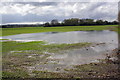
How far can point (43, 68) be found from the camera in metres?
8.77

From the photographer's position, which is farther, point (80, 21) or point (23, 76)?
point (80, 21)

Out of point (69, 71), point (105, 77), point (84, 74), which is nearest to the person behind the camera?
point (105, 77)

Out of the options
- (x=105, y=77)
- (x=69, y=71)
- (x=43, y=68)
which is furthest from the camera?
(x=43, y=68)

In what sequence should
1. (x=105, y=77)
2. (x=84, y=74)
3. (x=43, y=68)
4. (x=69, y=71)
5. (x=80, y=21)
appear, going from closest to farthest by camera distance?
1. (x=105, y=77)
2. (x=84, y=74)
3. (x=69, y=71)
4. (x=43, y=68)
5. (x=80, y=21)

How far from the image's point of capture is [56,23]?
11606 cm

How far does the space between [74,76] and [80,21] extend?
352ft

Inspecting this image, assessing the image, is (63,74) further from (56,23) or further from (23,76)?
(56,23)

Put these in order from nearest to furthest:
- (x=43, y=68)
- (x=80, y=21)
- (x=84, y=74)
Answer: (x=84, y=74) → (x=43, y=68) → (x=80, y=21)

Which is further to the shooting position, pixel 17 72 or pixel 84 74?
pixel 17 72

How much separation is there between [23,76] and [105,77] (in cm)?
443

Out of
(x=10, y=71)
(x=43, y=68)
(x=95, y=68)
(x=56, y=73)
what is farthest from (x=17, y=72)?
(x=95, y=68)

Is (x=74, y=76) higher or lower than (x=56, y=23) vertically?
lower

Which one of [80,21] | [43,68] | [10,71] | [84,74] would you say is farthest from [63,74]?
[80,21]

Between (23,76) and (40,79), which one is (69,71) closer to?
(40,79)
